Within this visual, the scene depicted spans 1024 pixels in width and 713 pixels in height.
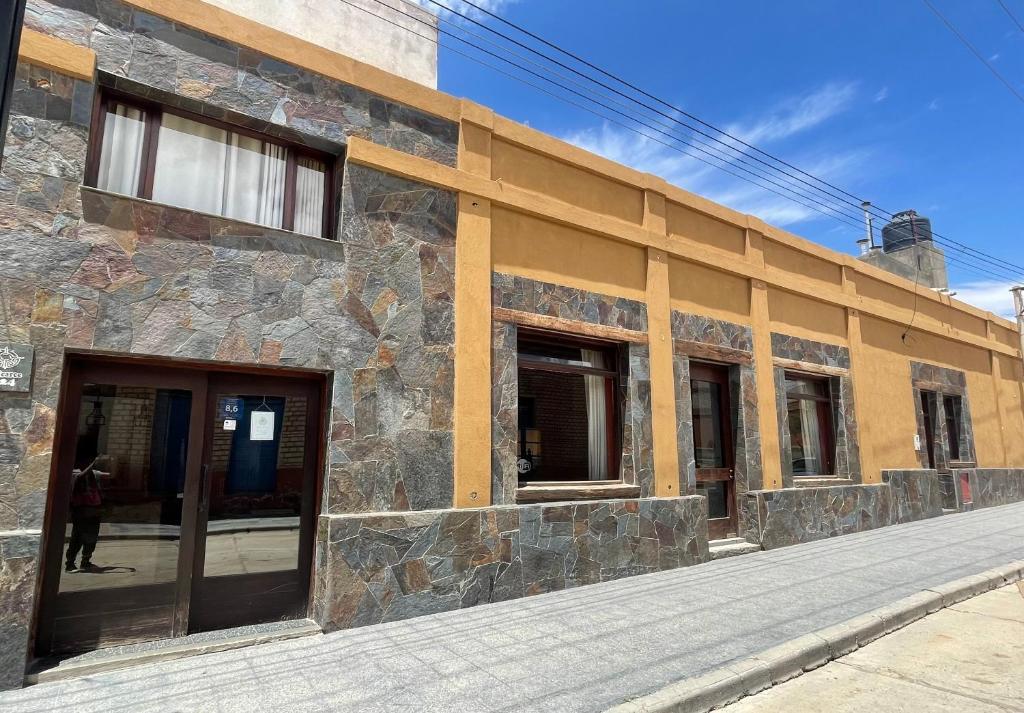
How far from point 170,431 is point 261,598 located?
1729 mm

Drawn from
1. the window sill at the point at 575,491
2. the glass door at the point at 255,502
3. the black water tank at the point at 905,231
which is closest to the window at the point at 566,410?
the window sill at the point at 575,491

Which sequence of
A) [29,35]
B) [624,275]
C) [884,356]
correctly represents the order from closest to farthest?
[29,35]
[624,275]
[884,356]

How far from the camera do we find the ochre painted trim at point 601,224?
6.54m

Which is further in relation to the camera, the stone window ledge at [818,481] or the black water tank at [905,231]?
the black water tank at [905,231]

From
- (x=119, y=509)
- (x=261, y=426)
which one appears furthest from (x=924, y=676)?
(x=119, y=509)

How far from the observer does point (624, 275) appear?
8.55m

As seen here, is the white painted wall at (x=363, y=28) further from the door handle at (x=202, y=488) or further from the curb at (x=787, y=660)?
the curb at (x=787, y=660)

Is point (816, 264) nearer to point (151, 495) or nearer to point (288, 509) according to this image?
point (288, 509)

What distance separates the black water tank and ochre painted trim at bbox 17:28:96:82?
18.6 m

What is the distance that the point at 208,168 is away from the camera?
5.75 metres

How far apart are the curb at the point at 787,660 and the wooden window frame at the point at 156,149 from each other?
510cm

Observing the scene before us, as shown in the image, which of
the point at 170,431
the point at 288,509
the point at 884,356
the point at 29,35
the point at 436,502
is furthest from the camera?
the point at 884,356

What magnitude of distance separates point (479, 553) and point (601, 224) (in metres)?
4.59

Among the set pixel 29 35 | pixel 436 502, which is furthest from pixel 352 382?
pixel 29 35
